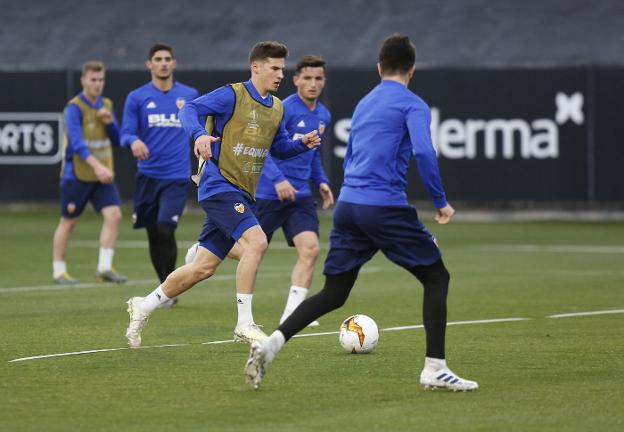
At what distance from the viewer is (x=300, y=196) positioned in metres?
13.3

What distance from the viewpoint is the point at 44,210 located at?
30891mm

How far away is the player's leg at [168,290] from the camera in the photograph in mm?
11211

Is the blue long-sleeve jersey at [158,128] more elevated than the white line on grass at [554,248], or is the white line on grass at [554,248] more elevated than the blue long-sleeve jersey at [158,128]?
the blue long-sleeve jersey at [158,128]

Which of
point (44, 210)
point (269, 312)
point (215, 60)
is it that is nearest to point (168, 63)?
point (269, 312)

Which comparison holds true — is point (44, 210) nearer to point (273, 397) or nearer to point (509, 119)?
point (509, 119)

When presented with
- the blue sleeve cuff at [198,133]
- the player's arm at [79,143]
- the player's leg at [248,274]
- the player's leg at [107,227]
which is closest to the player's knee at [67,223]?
the player's leg at [107,227]

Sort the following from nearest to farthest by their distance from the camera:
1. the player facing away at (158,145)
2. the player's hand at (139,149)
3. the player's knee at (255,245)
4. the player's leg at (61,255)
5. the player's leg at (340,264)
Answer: the player's leg at (340,264) → the player's knee at (255,245) → the player's hand at (139,149) → the player facing away at (158,145) → the player's leg at (61,255)

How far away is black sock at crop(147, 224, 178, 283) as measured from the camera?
14.9m

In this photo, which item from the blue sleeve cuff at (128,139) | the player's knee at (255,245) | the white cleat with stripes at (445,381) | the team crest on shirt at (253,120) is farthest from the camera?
the blue sleeve cuff at (128,139)

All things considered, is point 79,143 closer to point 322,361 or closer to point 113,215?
point 113,215

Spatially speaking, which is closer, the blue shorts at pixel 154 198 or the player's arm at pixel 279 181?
the player's arm at pixel 279 181

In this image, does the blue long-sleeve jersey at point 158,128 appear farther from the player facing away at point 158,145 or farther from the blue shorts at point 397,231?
the blue shorts at point 397,231

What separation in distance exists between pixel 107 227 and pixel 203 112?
6.75 m

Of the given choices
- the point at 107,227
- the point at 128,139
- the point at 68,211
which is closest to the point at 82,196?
the point at 68,211
